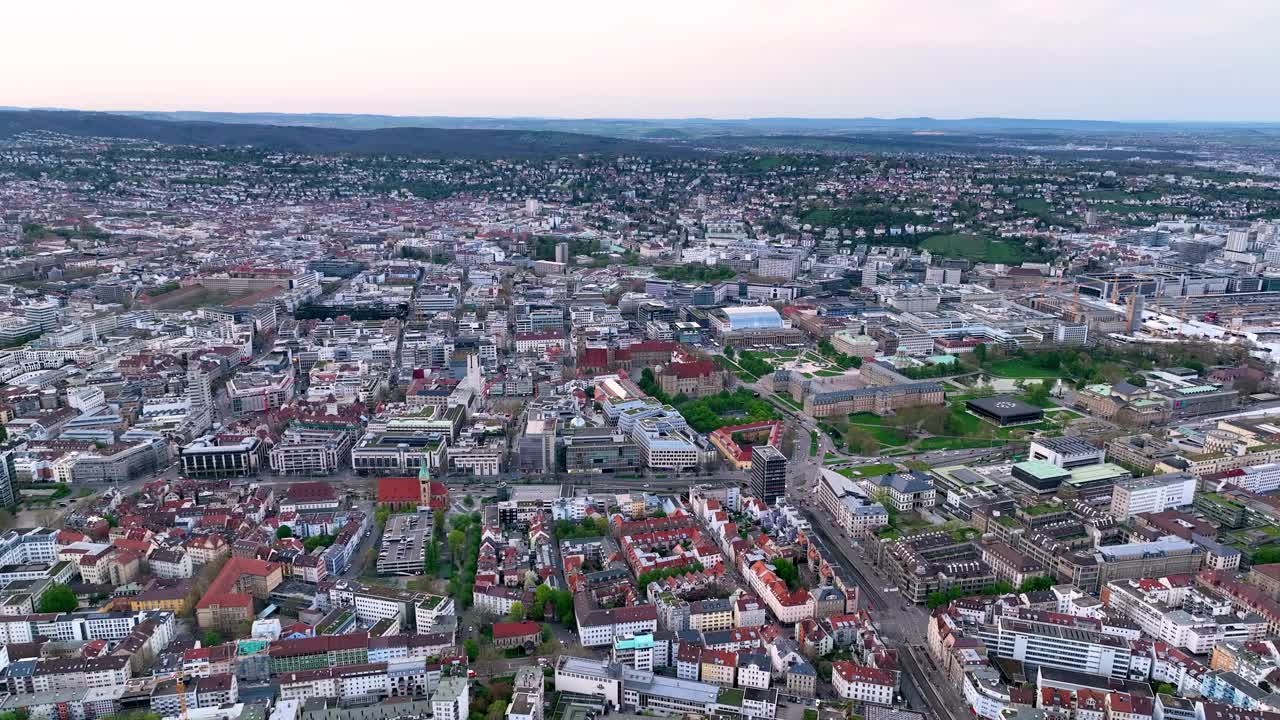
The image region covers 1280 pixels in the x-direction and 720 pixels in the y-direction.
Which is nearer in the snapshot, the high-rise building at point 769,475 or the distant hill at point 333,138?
the high-rise building at point 769,475

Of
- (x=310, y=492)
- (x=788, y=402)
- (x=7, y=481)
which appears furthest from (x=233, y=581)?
(x=788, y=402)

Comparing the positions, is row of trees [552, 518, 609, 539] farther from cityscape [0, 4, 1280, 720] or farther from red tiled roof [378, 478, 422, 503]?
red tiled roof [378, 478, 422, 503]

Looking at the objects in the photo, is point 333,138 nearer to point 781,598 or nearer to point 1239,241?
point 1239,241

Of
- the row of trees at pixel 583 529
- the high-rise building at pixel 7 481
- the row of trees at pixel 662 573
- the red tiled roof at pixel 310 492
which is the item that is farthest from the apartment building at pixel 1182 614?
the high-rise building at pixel 7 481

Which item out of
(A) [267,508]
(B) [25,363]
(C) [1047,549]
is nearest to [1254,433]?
(C) [1047,549]

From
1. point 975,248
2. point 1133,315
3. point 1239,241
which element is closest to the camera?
point 1133,315

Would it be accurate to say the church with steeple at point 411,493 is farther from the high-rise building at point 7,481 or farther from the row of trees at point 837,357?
the row of trees at point 837,357
